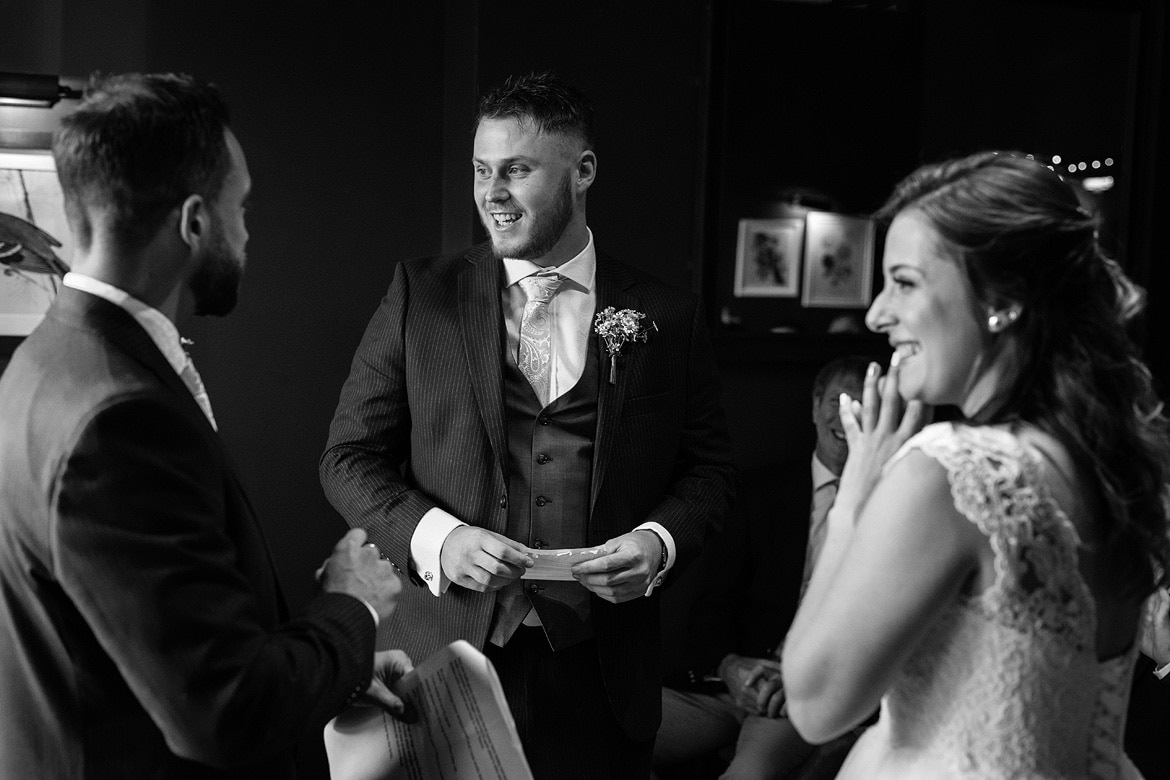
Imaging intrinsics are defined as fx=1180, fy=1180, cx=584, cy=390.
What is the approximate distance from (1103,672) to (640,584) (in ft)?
3.50

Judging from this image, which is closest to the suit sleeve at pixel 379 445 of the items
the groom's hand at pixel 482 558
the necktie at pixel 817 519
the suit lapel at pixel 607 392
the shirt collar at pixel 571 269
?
the groom's hand at pixel 482 558

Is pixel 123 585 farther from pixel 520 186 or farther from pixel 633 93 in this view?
pixel 633 93

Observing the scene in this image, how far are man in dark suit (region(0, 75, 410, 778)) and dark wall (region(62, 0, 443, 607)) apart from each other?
2.05 m

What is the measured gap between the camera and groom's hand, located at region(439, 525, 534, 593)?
7.67 ft

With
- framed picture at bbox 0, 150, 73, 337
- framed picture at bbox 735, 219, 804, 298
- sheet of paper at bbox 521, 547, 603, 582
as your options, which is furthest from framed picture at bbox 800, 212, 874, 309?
framed picture at bbox 0, 150, 73, 337

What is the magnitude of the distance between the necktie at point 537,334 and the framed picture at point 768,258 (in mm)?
1390

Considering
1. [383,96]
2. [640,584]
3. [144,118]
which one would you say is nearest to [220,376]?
[383,96]

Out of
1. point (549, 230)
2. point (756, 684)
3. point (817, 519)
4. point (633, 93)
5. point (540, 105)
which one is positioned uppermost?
point (633, 93)

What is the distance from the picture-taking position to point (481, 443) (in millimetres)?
2555

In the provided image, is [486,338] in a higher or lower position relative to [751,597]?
higher

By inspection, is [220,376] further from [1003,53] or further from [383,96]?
[1003,53]

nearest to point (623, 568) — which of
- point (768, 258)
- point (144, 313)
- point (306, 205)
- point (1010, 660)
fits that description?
point (1010, 660)

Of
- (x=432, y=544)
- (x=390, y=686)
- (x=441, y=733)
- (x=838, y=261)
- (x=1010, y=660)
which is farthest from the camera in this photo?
(x=838, y=261)

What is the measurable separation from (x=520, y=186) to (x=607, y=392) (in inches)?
19.8
